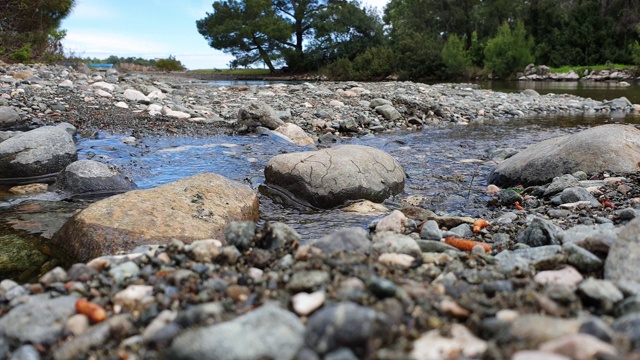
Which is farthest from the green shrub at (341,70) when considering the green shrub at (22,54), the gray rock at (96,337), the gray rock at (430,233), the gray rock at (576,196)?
A: the gray rock at (96,337)

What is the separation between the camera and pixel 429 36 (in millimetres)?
41250

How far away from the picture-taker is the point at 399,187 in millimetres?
5051

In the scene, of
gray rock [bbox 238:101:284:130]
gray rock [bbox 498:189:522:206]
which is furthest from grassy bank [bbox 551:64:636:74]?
gray rock [bbox 498:189:522:206]

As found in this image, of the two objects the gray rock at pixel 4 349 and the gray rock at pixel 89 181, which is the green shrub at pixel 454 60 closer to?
the gray rock at pixel 89 181

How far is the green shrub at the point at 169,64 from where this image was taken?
4644 centimetres

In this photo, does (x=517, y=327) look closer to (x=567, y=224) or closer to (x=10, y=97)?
(x=567, y=224)

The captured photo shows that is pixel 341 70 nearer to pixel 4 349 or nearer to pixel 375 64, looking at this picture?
pixel 375 64

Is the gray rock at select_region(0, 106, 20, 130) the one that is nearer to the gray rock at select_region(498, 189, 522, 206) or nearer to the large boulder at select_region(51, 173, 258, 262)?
the large boulder at select_region(51, 173, 258, 262)

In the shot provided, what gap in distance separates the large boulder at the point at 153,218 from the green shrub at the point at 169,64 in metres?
45.6

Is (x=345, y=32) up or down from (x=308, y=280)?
up

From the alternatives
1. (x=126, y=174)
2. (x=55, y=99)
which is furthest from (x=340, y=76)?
(x=126, y=174)

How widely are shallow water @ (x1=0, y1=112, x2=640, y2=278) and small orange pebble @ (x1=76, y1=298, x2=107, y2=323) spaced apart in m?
1.83

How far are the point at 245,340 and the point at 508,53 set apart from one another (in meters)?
37.1

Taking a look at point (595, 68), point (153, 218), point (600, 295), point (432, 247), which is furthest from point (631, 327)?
point (595, 68)
